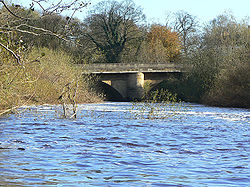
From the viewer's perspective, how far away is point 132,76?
152 feet

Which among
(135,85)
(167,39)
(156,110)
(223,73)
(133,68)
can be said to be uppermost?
(167,39)

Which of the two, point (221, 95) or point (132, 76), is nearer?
point (221, 95)

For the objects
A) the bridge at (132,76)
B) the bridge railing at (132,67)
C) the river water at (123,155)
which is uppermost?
the bridge railing at (132,67)

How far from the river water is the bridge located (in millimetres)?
28894

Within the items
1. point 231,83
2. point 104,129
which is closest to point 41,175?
point 104,129

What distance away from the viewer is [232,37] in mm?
44781

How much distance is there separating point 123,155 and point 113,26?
44.0 metres

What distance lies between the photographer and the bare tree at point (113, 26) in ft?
171

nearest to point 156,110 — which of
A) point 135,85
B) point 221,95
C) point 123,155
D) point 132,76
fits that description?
point 123,155

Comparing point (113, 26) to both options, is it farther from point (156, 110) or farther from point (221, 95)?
point (156, 110)

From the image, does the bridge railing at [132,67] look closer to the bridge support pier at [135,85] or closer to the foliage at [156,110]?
the bridge support pier at [135,85]

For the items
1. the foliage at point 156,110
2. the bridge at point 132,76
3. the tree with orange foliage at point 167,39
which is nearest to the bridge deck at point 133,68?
the bridge at point 132,76

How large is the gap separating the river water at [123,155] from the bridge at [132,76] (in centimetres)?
2889

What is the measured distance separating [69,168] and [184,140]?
551 cm
